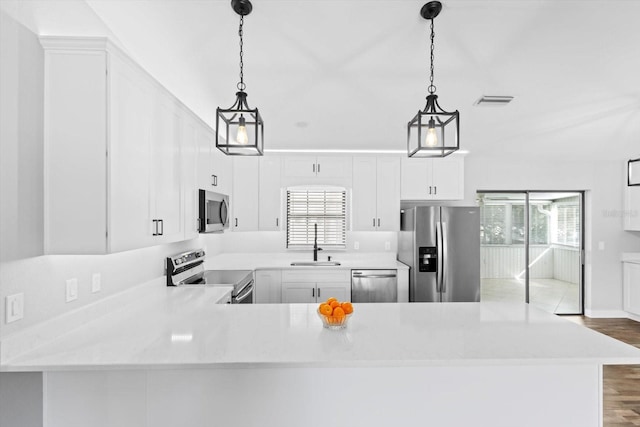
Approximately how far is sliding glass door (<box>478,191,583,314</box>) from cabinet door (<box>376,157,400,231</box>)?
5.08ft

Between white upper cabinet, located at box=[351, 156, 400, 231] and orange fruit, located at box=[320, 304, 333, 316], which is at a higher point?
white upper cabinet, located at box=[351, 156, 400, 231]

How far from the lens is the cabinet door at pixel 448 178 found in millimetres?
4512

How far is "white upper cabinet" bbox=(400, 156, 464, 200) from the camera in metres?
4.49

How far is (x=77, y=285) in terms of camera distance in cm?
Result: 179

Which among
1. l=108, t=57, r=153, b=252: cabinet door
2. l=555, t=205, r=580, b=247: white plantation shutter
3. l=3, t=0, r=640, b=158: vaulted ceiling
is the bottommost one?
l=555, t=205, r=580, b=247: white plantation shutter

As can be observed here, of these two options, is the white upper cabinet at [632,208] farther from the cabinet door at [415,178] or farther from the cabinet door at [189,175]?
the cabinet door at [189,175]

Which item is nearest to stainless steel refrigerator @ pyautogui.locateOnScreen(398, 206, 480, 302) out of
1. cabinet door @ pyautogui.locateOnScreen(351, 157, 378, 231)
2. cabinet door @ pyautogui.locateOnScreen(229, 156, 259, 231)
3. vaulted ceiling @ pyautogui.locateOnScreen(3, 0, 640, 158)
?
cabinet door @ pyautogui.locateOnScreen(351, 157, 378, 231)

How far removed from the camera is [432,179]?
4508 mm

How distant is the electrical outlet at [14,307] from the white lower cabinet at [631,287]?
7.03 m

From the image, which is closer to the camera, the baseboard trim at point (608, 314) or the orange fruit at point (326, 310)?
the orange fruit at point (326, 310)

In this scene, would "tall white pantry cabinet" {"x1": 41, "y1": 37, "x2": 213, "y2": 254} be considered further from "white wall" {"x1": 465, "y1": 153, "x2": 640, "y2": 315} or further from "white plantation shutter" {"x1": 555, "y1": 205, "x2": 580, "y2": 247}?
"white plantation shutter" {"x1": 555, "y1": 205, "x2": 580, "y2": 247}

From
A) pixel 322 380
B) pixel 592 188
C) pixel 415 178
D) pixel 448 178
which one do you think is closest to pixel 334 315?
pixel 322 380

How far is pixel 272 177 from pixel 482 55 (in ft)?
9.43

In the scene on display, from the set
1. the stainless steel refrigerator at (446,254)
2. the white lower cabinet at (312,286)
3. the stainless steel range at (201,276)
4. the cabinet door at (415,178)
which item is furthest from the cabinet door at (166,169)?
the cabinet door at (415,178)
